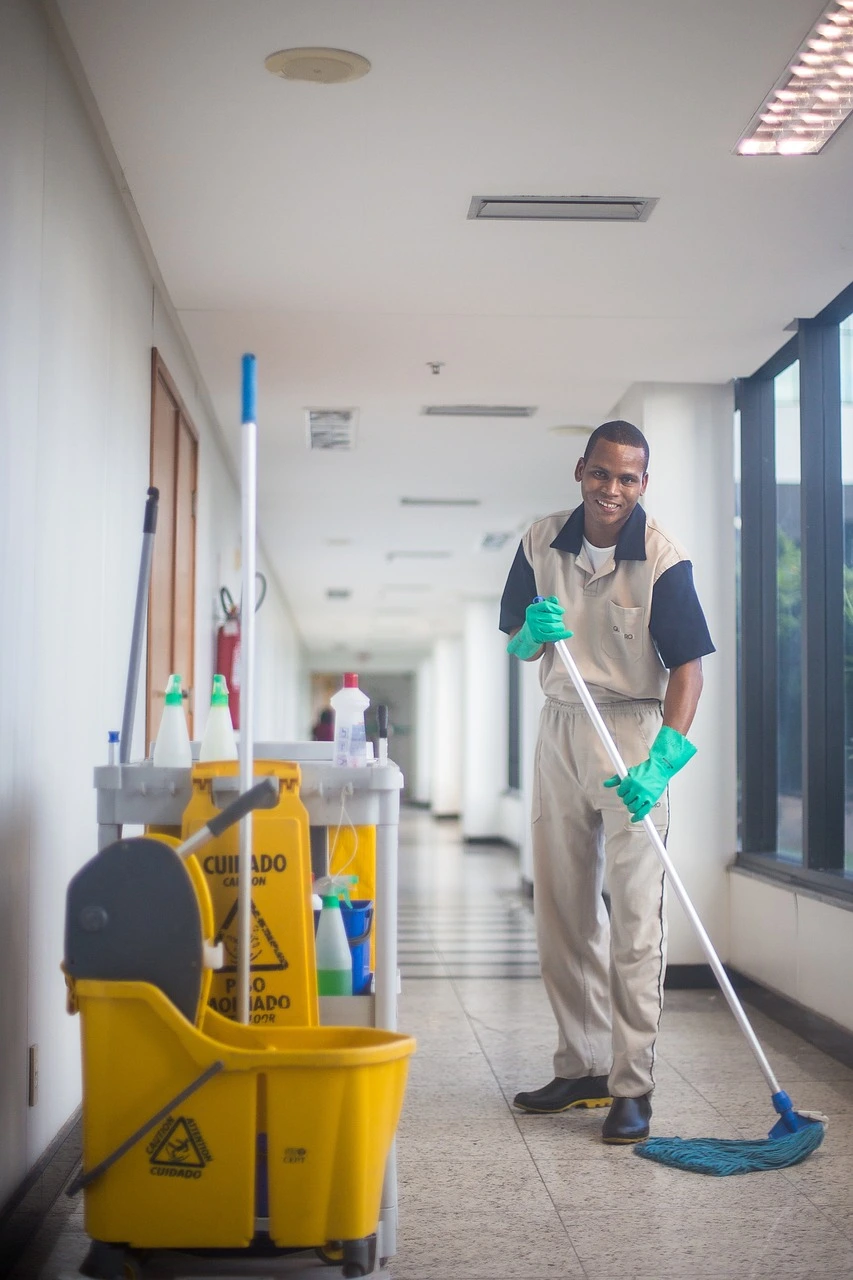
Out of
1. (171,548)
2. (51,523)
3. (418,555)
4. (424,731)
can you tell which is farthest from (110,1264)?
(424,731)

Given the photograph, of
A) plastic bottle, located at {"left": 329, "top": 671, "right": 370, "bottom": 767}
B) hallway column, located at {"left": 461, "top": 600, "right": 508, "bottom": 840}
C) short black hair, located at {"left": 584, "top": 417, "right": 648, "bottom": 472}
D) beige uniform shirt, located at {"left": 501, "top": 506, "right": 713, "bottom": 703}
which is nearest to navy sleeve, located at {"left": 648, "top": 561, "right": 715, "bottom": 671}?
beige uniform shirt, located at {"left": 501, "top": 506, "right": 713, "bottom": 703}

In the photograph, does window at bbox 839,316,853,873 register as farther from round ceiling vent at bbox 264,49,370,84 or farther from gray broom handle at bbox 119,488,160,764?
gray broom handle at bbox 119,488,160,764

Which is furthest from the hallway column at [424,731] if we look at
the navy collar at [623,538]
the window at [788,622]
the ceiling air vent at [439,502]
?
the navy collar at [623,538]

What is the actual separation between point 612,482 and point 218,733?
1092 mm

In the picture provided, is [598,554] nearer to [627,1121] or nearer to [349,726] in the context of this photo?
[349,726]

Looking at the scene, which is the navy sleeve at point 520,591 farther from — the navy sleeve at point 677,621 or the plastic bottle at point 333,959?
the plastic bottle at point 333,959

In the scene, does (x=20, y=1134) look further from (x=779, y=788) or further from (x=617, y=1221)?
(x=779, y=788)

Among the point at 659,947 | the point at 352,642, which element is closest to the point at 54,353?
the point at 659,947

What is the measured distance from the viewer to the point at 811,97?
2600 millimetres

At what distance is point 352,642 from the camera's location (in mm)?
18375

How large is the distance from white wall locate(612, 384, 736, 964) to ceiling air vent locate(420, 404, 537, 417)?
529 mm

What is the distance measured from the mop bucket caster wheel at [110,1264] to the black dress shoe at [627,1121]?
123 centimetres

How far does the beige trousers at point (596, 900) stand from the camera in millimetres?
2691

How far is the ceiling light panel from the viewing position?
7.84 feet
